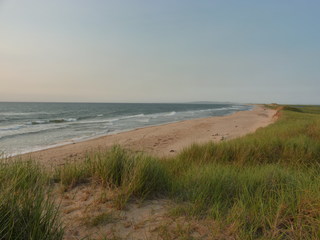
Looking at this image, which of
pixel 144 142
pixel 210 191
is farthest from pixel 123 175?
pixel 144 142

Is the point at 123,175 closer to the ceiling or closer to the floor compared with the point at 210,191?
Answer: closer to the ceiling

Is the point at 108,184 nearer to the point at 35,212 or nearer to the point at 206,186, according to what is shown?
the point at 35,212

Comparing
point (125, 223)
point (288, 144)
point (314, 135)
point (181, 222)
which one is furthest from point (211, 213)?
point (314, 135)

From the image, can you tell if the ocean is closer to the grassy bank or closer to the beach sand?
the beach sand

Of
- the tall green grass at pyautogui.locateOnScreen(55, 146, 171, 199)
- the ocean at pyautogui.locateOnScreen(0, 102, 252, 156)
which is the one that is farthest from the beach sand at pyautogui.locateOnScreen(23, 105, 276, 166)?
the ocean at pyautogui.locateOnScreen(0, 102, 252, 156)

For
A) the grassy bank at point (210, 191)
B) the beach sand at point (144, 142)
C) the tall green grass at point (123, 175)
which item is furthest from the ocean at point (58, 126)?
the grassy bank at point (210, 191)

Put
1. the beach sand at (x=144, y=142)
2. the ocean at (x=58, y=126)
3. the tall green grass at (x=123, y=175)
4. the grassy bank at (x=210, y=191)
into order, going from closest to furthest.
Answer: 1. the grassy bank at (x=210, y=191)
2. the tall green grass at (x=123, y=175)
3. the beach sand at (x=144, y=142)
4. the ocean at (x=58, y=126)

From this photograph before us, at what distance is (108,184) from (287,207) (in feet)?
9.77

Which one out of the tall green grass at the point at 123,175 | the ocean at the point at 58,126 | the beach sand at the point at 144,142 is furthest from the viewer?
the ocean at the point at 58,126

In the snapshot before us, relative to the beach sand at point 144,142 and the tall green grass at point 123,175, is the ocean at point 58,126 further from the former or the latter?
the beach sand at point 144,142

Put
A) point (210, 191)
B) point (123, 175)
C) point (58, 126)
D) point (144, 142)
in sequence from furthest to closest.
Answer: point (58, 126), point (144, 142), point (123, 175), point (210, 191)

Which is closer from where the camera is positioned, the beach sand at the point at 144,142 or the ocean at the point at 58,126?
the beach sand at the point at 144,142

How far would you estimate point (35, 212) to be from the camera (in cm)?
195

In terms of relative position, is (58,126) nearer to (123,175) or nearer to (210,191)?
(123,175)
